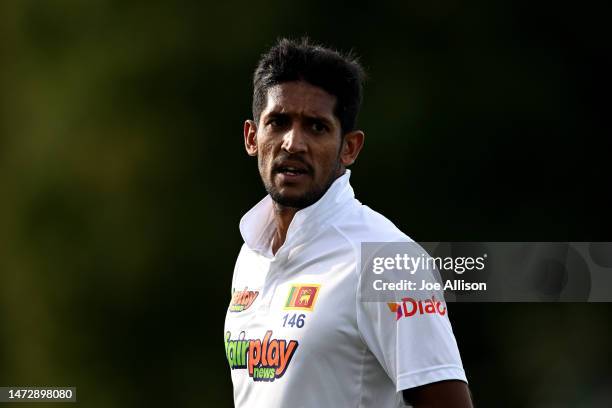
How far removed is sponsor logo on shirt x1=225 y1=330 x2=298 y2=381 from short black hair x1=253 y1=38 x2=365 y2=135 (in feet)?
2.06

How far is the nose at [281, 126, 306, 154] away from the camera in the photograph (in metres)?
3.00

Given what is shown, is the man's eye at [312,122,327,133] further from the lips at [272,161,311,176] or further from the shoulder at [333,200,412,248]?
the shoulder at [333,200,412,248]

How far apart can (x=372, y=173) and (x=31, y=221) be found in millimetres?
2524

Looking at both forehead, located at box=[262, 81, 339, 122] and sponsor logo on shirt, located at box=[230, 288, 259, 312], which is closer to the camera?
forehead, located at box=[262, 81, 339, 122]

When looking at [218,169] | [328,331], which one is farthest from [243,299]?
[218,169]

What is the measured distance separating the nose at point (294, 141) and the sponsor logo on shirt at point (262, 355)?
49 cm

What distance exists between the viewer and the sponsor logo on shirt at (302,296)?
9.39 ft

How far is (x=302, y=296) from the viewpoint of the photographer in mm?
2906

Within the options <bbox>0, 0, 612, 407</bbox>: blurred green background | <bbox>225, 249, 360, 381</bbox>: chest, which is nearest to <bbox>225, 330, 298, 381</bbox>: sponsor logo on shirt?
<bbox>225, 249, 360, 381</bbox>: chest

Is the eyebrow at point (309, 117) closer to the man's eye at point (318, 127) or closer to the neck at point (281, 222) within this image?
the man's eye at point (318, 127)

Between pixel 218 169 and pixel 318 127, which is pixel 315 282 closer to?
pixel 318 127

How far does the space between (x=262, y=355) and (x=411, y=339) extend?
0.44 metres

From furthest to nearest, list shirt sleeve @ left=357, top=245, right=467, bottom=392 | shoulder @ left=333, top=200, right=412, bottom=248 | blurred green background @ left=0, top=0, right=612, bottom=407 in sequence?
blurred green background @ left=0, top=0, right=612, bottom=407 → shoulder @ left=333, top=200, right=412, bottom=248 → shirt sleeve @ left=357, top=245, right=467, bottom=392

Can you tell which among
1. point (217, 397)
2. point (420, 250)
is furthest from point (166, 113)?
point (420, 250)
